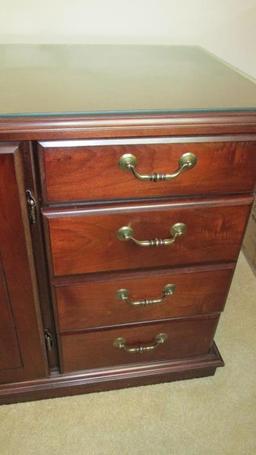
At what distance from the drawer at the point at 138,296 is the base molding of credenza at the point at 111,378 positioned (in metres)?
0.21

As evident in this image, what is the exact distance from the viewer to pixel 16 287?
2.34ft

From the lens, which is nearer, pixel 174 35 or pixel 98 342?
pixel 98 342

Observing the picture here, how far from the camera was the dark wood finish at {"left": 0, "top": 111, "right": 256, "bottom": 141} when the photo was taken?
52 centimetres

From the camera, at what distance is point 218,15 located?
39.4 inches

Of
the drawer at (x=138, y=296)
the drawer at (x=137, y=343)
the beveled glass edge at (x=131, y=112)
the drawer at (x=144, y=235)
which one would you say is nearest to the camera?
the beveled glass edge at (x=131, y=112)

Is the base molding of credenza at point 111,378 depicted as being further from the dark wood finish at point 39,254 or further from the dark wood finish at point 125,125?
the dark wood finish at point 125,125

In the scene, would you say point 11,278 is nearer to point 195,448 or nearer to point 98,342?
point 98,342

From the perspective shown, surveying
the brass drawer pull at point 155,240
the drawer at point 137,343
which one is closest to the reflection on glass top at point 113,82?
the brass drawer pull at point 155,240

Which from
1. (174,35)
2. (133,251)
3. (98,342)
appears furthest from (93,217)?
(174,35)

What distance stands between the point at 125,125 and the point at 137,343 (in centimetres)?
60

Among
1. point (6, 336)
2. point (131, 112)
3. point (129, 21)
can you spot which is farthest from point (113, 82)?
point (6, 336)

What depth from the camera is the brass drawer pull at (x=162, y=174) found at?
585 mm

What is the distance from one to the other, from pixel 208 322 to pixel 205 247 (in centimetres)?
27

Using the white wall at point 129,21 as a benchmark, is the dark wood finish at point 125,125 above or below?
below
